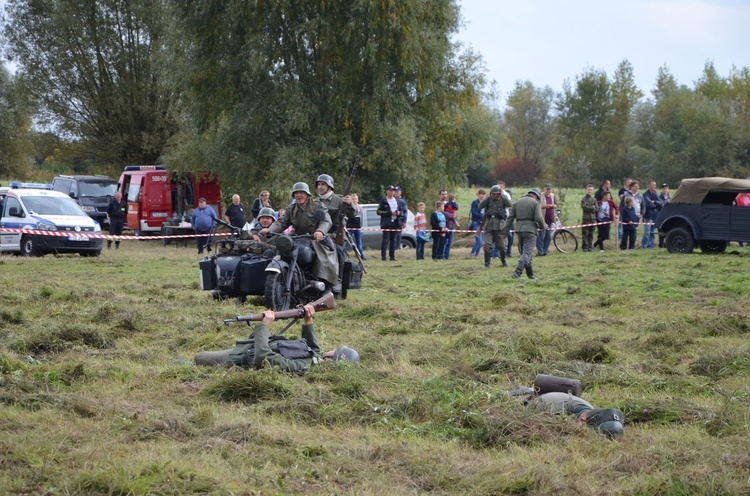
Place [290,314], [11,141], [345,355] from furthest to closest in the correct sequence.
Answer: [11,141], [345,355], [290,314]

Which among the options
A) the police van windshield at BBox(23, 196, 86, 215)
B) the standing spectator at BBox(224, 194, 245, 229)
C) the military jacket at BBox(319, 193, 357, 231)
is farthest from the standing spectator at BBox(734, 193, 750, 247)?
the police van windshield at BBox(23, 196, 86, 215)

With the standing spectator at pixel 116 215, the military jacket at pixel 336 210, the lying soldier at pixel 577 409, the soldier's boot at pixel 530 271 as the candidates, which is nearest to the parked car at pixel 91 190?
the standing spectator at pixel 116 215

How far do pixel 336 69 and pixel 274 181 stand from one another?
4.25m

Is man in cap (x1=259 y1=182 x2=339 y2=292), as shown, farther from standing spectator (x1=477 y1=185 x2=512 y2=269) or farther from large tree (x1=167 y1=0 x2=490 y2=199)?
large tree (x1=167 y1=0 x2=490 y2=199)

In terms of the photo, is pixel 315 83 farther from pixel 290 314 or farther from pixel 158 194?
pixel 290 314

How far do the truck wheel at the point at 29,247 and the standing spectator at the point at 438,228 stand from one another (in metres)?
10.3

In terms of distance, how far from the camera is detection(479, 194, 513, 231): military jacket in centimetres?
2105

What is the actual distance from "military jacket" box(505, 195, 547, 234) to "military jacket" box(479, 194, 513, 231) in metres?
1.79

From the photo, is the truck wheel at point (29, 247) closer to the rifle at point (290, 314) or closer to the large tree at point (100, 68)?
the large tree at point (100, 68)

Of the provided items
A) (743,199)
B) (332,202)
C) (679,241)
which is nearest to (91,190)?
(679,241)

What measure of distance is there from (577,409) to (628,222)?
21019 millimetres

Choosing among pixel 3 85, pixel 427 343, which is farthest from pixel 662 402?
pixel 3 85

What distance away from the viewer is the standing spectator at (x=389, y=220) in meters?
25.3

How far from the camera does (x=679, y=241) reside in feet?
79.2
